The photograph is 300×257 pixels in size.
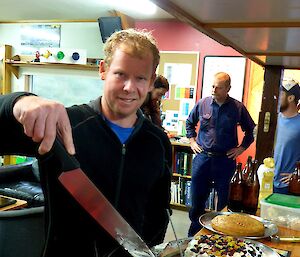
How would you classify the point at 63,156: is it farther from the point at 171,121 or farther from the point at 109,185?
the point at 171,121

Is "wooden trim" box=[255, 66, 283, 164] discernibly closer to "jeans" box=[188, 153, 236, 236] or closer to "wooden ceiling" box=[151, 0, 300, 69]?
"wooden ceiling" box=[151, 0, 300, 69]

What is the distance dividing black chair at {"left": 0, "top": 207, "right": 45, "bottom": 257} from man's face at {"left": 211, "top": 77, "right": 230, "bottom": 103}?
1.92 metres

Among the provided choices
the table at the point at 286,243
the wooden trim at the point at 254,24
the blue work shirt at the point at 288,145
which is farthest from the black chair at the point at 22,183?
the wooden trim at the point at 254,24

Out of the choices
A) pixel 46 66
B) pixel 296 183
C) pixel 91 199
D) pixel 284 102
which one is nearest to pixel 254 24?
pixel 91 199

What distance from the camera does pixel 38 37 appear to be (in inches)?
222

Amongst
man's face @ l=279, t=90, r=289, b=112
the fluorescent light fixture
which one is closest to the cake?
man's face @ l=279, t=90, r=289, b=112

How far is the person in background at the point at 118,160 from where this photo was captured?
1.10m

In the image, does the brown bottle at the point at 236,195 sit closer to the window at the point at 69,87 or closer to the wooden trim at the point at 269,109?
the wooden trim at the point at 269,109

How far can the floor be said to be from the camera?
3719mm

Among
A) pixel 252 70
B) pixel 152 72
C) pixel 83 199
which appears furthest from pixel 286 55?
pixel 252 70

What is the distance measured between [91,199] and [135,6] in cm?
389

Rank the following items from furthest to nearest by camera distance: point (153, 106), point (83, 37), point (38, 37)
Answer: point (38, 37), point (83, 37), point (153, 106)

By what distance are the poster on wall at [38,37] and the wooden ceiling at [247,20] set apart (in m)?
4.38

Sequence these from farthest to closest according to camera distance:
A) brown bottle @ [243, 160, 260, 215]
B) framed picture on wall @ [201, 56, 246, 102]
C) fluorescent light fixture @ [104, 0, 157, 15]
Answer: framed picture on wall @ [201, 56, 246, 102] → fluorescent light fixture @ [104, 0, 157, 15] → brown bottle @ [243, 160, 260, 215]
